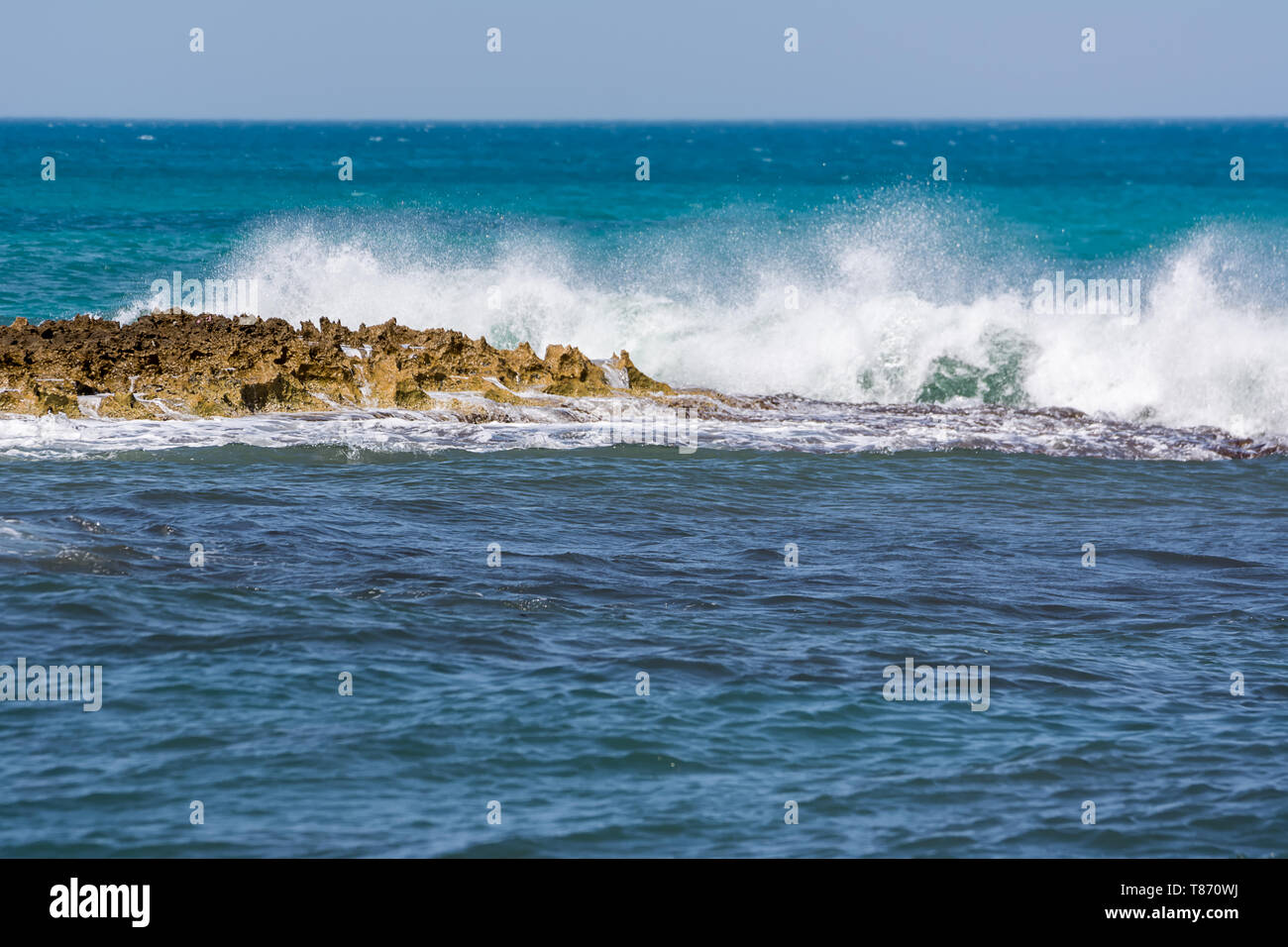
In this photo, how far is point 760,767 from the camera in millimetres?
7320

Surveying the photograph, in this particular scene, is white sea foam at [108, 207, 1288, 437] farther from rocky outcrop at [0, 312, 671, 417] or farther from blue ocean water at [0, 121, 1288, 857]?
rocky outcrop at [0, 312, 671, 417]

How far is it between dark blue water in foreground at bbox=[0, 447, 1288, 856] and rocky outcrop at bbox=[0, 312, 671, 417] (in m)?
2.35

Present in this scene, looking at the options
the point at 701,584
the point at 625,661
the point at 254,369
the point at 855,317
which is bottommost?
the point at 625,661

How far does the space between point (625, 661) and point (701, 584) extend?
192 centimetres

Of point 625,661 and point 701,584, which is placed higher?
point 701,584

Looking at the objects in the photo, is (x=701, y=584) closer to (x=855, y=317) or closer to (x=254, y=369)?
(x=254, y=369)

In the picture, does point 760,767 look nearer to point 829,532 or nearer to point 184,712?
point 184,712

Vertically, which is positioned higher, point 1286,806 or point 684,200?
point 684,200

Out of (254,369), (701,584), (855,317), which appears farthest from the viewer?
(855,317)

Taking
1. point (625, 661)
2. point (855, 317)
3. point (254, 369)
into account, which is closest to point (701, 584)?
point (625, 661)

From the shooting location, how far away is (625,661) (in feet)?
29.0

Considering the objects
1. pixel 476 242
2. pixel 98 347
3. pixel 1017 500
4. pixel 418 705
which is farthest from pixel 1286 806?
pixel 476 242

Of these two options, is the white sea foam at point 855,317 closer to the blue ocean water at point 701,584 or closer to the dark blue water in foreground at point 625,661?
the blue ocean water at point 701,584
